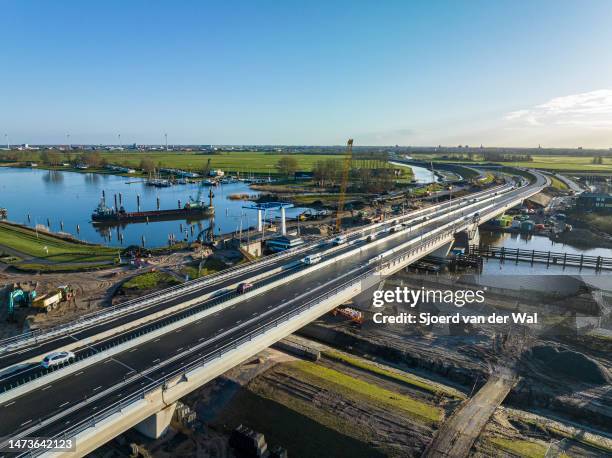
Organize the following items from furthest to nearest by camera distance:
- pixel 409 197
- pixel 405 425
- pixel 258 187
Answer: pixel 258 187 < pixel 409 197 < pixel 405 425

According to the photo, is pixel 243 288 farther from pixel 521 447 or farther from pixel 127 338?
pixel 521 447

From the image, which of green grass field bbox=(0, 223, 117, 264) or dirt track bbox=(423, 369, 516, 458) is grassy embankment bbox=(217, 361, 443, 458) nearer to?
dirt track bbox=(423, 369, 516, 458)

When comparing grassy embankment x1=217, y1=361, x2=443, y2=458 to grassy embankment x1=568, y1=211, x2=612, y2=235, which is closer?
grassy embankment x1=217, y1=361, x2=443, y2=458

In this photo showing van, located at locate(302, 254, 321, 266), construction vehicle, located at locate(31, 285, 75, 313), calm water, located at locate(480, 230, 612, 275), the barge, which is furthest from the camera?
the barge

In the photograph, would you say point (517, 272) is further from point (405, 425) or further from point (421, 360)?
point (405, 425)

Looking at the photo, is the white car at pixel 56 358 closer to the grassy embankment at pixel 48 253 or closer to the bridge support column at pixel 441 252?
the grassy embankment at pixel 48 253

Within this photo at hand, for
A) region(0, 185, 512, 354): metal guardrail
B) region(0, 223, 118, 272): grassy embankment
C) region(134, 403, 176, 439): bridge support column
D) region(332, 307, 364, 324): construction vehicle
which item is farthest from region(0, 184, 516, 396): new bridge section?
region(0, 223, 118, 272): grassy embankment

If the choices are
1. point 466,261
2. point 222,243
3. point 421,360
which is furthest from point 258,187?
point 421,360
